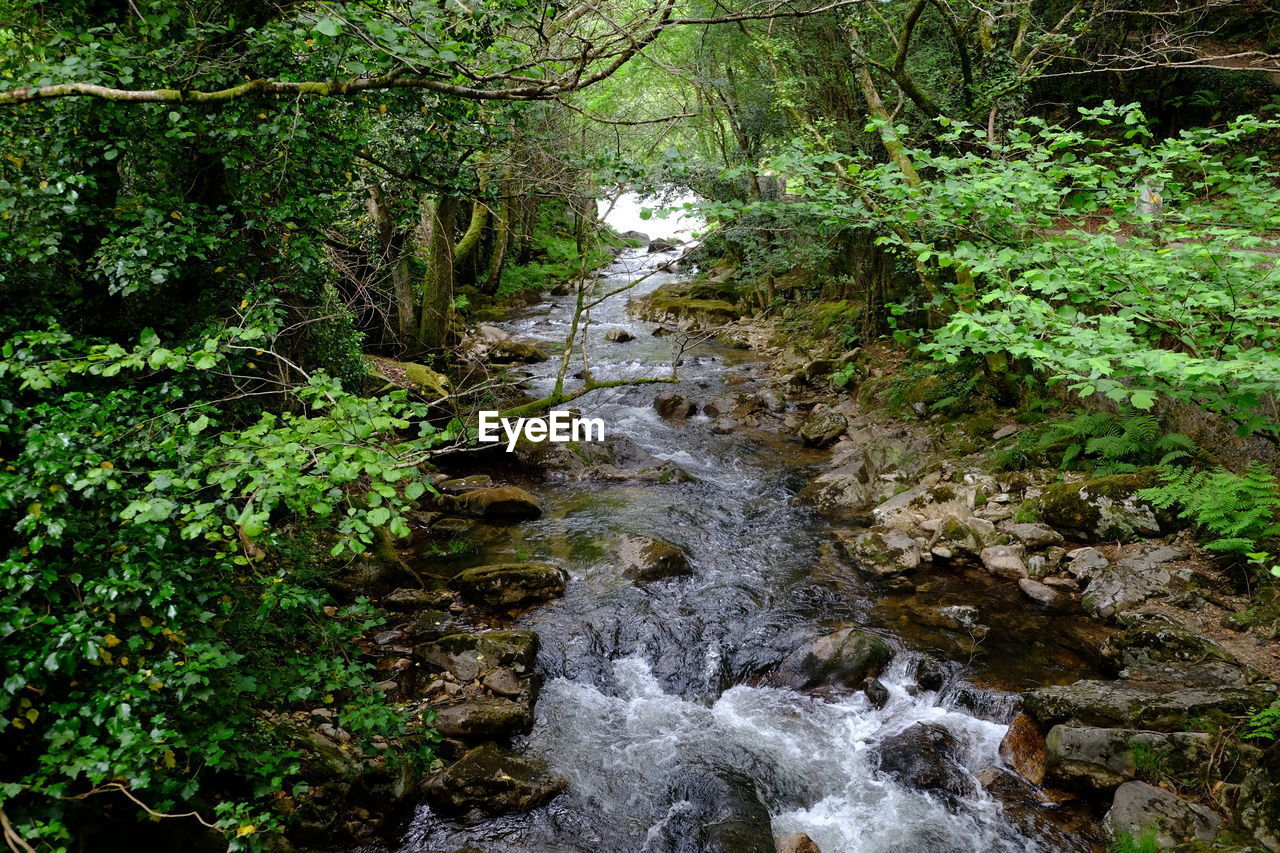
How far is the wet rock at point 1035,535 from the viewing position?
327 inches

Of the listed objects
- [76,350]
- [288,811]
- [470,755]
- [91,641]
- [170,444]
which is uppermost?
[76,350]

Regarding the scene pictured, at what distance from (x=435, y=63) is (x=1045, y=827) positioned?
678 cm

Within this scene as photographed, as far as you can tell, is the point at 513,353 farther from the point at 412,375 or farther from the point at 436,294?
the point at 412,375

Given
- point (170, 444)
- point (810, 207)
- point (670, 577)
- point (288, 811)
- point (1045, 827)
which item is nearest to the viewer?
point (170, 444)

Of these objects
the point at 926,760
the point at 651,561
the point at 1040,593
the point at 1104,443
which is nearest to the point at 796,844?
the point at 926,760

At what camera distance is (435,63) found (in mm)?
3879

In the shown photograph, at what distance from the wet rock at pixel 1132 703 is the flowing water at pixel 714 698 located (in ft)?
1.47

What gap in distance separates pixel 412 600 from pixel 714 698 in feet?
11.9

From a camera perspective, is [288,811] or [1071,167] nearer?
[288,811]

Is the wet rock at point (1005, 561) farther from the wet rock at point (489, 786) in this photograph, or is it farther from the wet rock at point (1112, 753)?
the wet rock at point (489, 786)

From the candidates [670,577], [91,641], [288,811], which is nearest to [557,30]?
[91,641]

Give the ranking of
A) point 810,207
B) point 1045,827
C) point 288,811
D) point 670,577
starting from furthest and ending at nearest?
point 670,577, point 810,207, point 1045,827, point 288,811

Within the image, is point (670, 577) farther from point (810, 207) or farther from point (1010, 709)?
point (810, 207)

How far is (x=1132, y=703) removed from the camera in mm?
5500
